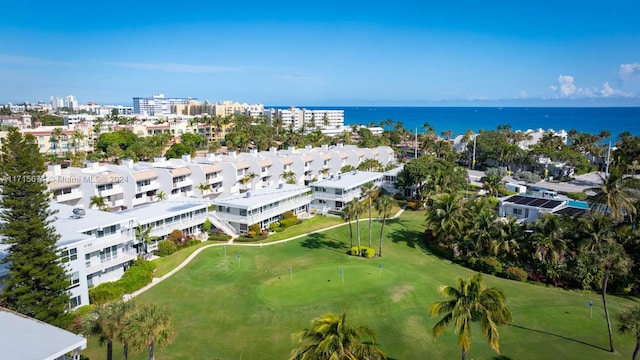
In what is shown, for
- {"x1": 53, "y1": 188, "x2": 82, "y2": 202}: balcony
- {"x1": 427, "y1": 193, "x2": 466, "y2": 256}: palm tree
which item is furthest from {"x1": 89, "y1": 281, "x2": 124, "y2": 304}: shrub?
{"x1": 427, "y1": 193, "x2": 466, "y2": 256}: palm tree

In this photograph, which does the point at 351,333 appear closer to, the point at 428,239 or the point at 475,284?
the point at 475,284

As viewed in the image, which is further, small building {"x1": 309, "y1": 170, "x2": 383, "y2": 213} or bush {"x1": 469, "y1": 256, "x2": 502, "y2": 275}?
small building {"x1": 309, "y1": 170, "x2": 383, "y2": 213}

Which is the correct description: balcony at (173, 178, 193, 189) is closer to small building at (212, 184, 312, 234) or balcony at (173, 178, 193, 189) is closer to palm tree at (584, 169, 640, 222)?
small building at (212, 184, 312, 234)

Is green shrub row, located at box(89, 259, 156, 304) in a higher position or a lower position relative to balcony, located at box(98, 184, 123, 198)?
lower

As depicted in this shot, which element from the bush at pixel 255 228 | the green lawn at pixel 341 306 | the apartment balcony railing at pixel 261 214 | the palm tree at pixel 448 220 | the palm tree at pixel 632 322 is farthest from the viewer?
the apartment balcony railing at pixel 261 214

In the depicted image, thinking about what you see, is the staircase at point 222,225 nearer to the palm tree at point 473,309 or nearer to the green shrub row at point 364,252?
the green shrub row at point 364,252

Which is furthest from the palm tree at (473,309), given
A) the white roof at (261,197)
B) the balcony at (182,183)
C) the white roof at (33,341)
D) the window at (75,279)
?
the balcony at (182,183)
